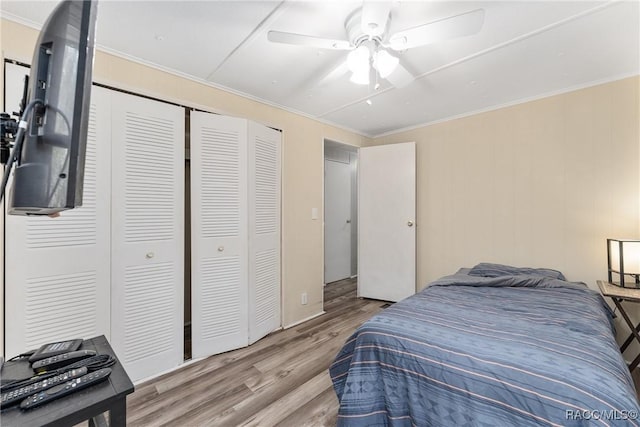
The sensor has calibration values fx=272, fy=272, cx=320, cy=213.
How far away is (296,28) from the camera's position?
5.56 feet

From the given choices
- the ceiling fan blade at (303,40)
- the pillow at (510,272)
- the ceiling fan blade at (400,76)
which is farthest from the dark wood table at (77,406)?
the pillow at (510,272)

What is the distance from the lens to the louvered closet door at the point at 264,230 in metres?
2.54

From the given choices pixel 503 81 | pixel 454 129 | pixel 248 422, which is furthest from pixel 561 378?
pixel 454 129

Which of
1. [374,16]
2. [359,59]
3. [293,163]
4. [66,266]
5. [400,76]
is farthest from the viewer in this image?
[293,163]

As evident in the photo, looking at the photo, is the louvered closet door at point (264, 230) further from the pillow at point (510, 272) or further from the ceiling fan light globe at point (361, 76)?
the pillow at point (510, 272)

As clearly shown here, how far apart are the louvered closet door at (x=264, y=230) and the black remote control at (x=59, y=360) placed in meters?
1.56

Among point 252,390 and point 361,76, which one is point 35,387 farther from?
point 361,76

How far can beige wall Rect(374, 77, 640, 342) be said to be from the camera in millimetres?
2287

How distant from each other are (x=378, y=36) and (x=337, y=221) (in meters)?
3.62

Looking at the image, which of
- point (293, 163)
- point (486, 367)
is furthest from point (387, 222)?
point (486, 367)

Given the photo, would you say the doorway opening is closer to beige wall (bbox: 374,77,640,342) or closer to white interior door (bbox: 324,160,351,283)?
white interior door (bbox: 324,160,351,283)

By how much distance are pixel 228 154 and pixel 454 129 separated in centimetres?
259

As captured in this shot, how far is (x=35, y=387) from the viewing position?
0.78 meters

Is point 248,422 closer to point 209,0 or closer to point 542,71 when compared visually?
point 209,0
